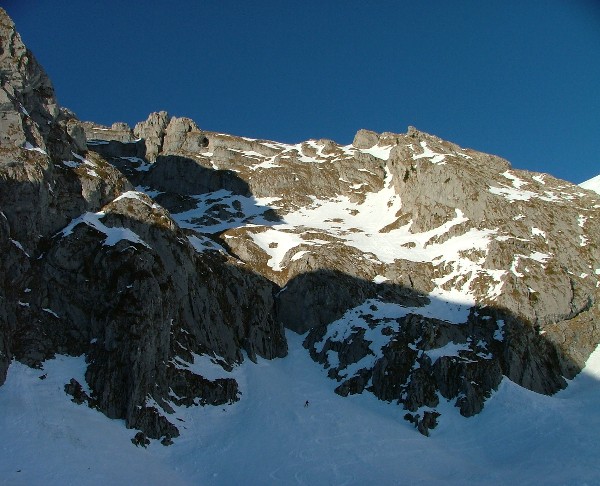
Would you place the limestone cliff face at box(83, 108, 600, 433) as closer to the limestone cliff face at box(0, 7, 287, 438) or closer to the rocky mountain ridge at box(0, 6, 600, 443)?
the rocky mountain ridge at box(0, 6, 600, 443)

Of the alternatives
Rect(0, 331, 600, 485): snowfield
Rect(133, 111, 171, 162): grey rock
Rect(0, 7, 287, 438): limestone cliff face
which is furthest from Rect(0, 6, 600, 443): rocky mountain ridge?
Rect(133, 111, 171, 162): grey rock

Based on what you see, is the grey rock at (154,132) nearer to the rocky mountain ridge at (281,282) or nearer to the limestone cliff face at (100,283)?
the rocky mountain ridge at (281,282)

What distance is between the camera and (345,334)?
72.8 meters

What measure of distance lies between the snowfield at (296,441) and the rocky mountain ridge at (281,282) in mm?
2268

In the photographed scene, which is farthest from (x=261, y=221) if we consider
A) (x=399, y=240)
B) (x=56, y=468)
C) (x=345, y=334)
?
(x=56, y=468)

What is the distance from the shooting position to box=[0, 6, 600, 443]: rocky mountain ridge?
50281mm

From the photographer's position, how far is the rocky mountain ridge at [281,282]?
165 ft

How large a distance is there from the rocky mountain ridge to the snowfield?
2.27 m

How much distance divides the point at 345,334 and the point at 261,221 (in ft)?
179

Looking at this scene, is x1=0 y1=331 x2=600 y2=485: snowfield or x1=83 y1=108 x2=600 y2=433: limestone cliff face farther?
x1=83 y1=108 x2=600 y2=433: limestone cliff face

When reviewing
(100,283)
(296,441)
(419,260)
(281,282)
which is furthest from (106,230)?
(419,260)

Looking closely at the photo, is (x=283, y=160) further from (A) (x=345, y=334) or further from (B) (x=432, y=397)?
(B) (x=432, y=397)

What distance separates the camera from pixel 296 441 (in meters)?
47.8

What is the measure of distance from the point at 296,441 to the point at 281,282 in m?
39.3
